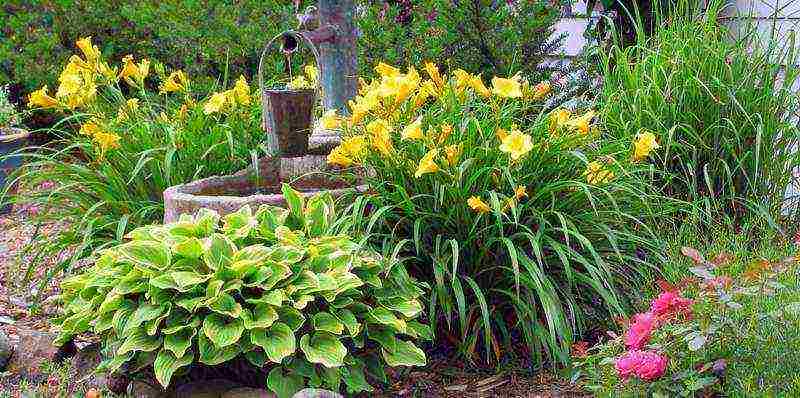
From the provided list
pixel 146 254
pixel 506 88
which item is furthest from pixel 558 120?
pixel 146 254

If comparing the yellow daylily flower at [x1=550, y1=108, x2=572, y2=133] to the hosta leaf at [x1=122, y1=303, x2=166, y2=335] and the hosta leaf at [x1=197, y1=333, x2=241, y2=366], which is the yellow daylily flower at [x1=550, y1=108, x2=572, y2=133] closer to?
the hosta leaf at [x1=197, y1=333, x2=241, y2=366]

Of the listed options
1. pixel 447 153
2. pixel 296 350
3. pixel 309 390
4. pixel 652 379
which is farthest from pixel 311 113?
pixel 652 379

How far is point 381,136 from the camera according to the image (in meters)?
3.17

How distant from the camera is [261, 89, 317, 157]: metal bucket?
3.93 metres

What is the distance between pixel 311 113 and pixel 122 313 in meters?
1.42

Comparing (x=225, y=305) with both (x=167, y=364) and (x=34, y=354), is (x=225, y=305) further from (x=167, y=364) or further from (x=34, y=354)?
(x=34, y=354)

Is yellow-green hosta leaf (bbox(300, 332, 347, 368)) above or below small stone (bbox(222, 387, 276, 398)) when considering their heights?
above

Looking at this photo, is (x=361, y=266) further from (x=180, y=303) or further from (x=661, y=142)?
(x=661, y=142)

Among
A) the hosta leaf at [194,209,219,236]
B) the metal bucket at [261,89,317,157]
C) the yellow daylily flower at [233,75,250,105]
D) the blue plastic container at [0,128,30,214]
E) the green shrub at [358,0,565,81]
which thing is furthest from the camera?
the blue plastic container at [0,128,30,214]

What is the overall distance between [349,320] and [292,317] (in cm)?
18

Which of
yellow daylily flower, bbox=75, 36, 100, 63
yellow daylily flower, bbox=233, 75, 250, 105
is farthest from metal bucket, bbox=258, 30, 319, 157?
yellow daylily flower, bbox=75, 36, 100, 63

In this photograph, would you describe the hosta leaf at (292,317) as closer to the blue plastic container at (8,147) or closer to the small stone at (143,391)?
the small stone at (143,391)

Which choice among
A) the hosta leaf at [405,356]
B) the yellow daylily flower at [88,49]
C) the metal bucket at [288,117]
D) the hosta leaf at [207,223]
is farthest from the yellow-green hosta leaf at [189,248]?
the yellow daylily flower at [88,49]

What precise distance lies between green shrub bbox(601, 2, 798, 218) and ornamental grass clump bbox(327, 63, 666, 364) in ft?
1.53
